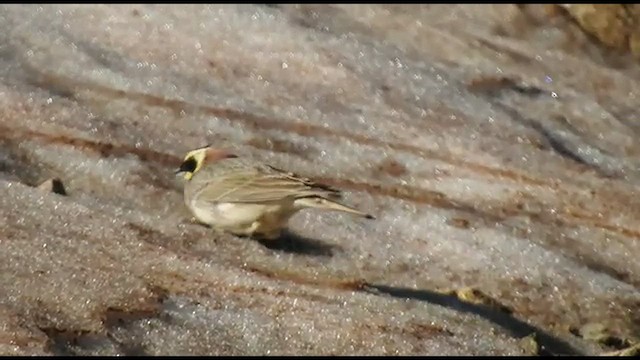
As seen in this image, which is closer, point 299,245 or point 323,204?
point 323,204

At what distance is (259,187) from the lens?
7.48 m

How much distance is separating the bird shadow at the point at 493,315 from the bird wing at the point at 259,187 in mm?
769

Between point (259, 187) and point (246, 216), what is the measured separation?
0.67 feet

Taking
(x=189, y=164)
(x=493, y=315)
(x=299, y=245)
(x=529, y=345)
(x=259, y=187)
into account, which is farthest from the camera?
(x=189, y=164)

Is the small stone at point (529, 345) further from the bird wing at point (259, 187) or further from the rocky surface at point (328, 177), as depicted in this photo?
the bird wing at point (259, 187)

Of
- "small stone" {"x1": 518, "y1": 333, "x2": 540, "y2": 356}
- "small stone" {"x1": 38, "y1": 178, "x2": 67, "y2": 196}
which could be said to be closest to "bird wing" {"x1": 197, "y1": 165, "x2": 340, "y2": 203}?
"small stone" {"x1": 38, "y1": 178, "x2": 67, "y2": 196}

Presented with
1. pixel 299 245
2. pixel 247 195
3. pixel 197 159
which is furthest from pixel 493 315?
pixel 197 159

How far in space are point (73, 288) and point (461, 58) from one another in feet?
18.8

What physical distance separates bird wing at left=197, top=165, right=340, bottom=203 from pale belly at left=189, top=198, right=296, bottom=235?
0.16ft

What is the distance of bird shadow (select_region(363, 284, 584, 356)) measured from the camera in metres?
6.19

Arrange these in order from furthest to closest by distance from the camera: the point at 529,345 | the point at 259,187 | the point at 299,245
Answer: the point at 259,187, the point at 299,245, the point at 529,345

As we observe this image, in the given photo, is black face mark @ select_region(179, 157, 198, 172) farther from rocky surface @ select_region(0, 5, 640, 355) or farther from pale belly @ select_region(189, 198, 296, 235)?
pale belly @ select_region(189, 198, 296, 235)

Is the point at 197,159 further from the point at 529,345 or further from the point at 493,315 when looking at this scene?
the point at 529,345

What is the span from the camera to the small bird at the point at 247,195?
723 cm
